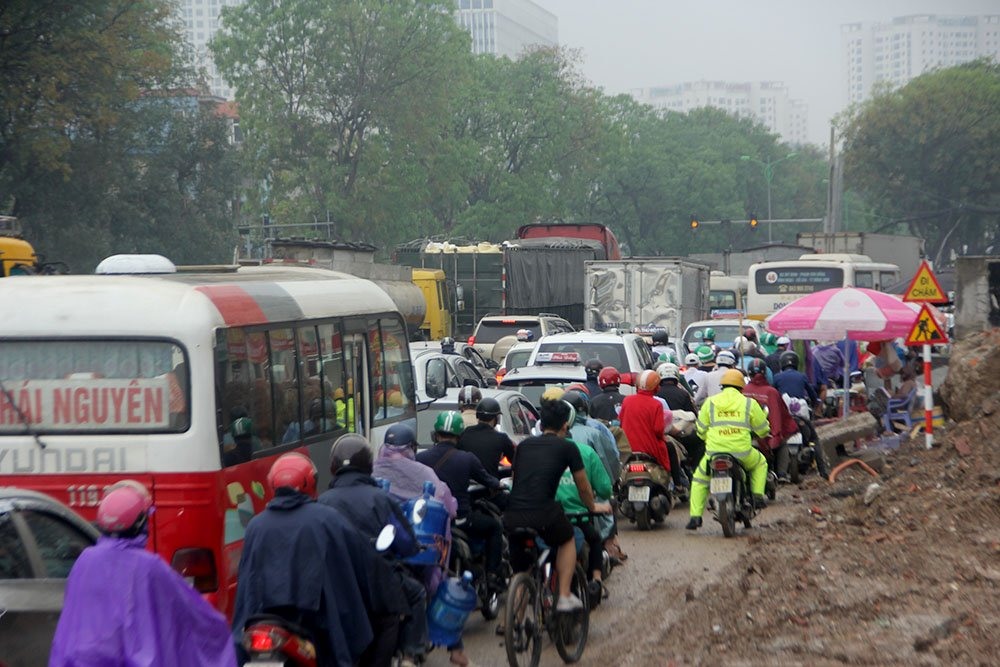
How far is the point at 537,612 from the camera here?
798 cm

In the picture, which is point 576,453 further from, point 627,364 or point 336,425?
point 627,364

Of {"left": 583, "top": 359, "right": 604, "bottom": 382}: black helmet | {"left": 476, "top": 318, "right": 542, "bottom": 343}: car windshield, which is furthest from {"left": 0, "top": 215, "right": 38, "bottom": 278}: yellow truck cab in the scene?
{"left": 476, "top": 318, "right": 542, "bottom": 343}: car windshield

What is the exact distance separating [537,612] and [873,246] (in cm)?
4612

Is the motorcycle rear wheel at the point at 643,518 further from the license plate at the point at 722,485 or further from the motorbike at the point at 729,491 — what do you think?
the license plate at the point at 722,485

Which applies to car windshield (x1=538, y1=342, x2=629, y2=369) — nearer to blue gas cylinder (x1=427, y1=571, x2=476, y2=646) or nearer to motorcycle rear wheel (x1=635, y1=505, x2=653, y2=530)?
motorcycle rear wheel (x1=635, y1=505, x2=653, y2=530)

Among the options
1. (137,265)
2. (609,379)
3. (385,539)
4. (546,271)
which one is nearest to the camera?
(385,539)

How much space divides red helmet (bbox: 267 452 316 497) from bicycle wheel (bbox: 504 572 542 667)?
2072 millimetres

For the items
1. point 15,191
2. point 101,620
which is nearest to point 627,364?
point 101,620

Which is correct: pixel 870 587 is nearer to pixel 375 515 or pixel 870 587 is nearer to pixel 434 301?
pixel 375 515

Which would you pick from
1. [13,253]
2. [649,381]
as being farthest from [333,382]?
[13,253]

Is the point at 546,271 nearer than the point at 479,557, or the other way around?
the point at 479,557

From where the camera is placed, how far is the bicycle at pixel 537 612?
7664 mm

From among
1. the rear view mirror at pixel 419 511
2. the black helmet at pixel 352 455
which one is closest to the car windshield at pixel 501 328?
the rear view mirror at pixel 419 511

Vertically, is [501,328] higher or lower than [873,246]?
lower
